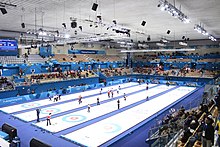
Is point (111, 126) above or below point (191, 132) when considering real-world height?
below

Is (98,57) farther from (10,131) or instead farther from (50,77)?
(10,131)

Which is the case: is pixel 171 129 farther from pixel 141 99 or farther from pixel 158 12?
pixel 141 99

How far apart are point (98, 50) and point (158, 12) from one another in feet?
105

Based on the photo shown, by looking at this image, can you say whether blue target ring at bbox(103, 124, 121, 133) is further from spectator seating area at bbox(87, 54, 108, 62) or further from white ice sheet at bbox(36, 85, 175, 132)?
spectator seating area at bbox(87, 54, 108, 62)

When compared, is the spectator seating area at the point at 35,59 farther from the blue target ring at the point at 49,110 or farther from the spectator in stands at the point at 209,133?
the spectator in stands at the point at 209,133

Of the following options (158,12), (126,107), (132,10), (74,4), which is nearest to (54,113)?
(126,107)

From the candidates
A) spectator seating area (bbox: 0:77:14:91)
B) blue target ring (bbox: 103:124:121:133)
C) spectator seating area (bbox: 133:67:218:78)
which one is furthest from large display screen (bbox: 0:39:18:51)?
spectator seating area (bbox: 133:67:218:78)

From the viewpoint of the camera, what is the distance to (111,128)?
1340 centimetres

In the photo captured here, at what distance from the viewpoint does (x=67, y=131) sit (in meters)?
12.8

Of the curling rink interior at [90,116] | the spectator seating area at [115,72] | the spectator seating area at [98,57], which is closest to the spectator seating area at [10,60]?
the curling rink interior at [90,116]

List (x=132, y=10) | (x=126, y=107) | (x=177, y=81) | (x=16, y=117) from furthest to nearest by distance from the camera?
(x=177, y=81) < (x=126, y=107) < (x=16, y=117) < (x=132, y=10)

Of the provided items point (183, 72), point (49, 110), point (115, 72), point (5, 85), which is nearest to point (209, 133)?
point (49, 110)

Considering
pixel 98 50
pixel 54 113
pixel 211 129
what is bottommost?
pixel 54 113

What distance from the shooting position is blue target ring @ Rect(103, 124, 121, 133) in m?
12.8
